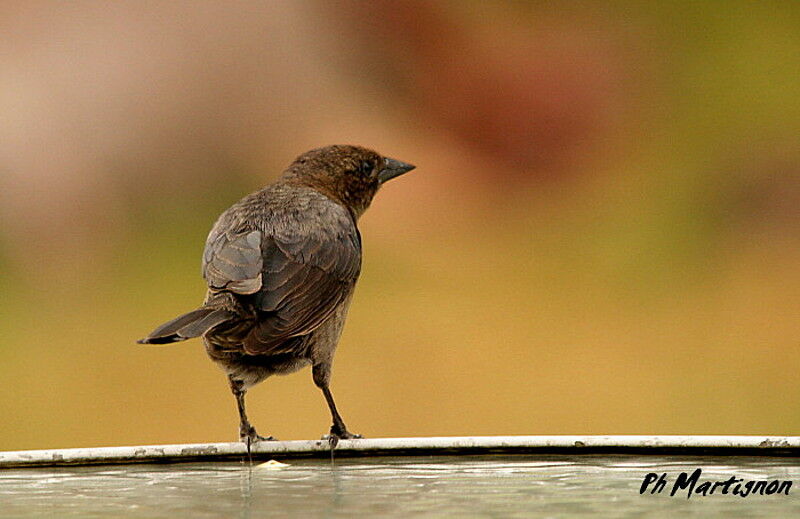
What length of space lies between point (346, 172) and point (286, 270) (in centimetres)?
99

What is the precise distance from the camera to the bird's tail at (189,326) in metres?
3.25

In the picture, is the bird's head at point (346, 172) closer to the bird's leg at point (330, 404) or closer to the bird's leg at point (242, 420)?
the bird's leg at point (330, 404)

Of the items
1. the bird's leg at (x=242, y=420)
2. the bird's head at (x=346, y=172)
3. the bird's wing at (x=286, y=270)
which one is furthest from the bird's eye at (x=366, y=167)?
the bird's leg at (x=242, y=420)

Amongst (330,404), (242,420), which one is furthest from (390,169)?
(242,420)

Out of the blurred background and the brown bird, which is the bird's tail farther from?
the blurred background

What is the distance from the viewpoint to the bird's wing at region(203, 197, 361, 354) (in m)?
3.60

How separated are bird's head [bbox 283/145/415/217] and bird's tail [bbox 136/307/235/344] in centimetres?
107

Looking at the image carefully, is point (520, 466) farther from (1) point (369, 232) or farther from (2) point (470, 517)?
(1) point (369, 232)

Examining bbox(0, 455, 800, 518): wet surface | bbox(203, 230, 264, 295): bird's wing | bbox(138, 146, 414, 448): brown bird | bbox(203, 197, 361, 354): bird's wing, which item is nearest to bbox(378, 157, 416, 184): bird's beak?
bbox(138, 146, 414, 448): brown bird

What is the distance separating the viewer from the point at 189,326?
3.38m

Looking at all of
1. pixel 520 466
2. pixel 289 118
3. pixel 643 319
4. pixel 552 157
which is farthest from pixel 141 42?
pixel 520 466

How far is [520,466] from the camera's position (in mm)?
2658

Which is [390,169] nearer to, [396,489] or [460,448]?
[460,448]

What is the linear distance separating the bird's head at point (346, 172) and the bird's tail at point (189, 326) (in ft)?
3.51
